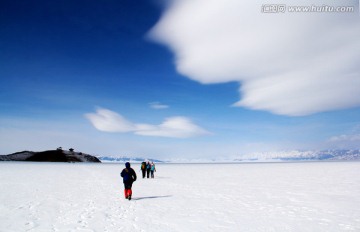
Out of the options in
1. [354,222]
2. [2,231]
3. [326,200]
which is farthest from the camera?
[326,200]

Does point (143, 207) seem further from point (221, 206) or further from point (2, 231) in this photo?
point (2, 231)

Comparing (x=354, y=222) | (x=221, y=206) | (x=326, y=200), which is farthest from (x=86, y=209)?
(x=326, y=200)

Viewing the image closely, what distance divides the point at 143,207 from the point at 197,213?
2635mm

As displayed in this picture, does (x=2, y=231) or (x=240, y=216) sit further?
(x=240, y=216)

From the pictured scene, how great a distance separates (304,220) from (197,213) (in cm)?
391

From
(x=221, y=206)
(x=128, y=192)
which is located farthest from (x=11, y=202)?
(x=221, y=206)

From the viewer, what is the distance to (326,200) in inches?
539

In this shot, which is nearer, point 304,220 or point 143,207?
point 304,220

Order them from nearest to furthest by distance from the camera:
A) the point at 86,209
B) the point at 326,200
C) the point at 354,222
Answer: the point at 354,222 → the point at 86,209 → the point at 326,200

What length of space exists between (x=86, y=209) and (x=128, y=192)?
299 cm

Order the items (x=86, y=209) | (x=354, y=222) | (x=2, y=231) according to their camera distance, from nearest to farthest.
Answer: (x=2, y=231) → (x=354, y=222) → (x=86, y=209)

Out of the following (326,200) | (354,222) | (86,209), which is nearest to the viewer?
(354,222)

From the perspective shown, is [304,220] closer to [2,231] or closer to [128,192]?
[128,192]

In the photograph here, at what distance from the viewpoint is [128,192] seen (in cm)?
1395
